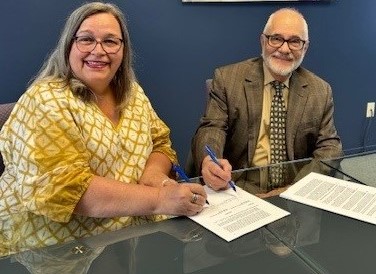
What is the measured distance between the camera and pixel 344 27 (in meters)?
3.22

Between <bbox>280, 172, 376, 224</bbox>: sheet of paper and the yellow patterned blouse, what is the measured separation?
0.48m

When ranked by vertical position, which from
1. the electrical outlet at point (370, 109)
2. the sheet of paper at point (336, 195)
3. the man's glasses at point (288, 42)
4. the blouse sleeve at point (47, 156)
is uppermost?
the man's glasses at point (288, 42)

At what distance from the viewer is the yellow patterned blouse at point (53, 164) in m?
1.15

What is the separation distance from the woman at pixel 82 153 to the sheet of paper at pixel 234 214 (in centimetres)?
5

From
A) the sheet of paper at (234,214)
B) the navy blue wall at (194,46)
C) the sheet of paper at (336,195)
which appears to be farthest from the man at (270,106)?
the navy blue wall at (194,46)

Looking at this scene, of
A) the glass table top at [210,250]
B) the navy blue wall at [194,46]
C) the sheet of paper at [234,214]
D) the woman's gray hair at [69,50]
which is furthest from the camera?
the navy blue wall at [194,46]

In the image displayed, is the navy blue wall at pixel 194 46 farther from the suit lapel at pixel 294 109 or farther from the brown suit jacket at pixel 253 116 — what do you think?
the suit lapel at pixel 294 109

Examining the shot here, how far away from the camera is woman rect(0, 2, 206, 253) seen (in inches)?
45.6

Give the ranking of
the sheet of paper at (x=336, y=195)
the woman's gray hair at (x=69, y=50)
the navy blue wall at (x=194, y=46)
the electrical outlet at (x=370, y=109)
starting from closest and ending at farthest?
the sheet of paper at (x=336, y=195) → the woman's gray hair at (x=69, y=50) → the navy blue wall at (x=194, y=46) → the electrical outlet at (x=370, y=109)

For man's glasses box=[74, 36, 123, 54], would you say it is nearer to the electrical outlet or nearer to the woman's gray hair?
the woman's gray hair

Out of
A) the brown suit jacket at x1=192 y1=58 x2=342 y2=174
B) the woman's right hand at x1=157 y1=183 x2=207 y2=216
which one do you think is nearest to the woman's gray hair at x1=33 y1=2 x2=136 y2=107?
the woman's right hand at x1=157 y1=183 x2=207 y2=216

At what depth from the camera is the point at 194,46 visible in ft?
9.05

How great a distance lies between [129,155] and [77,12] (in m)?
0.49

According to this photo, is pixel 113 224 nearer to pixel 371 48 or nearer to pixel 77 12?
pixel 77 12
